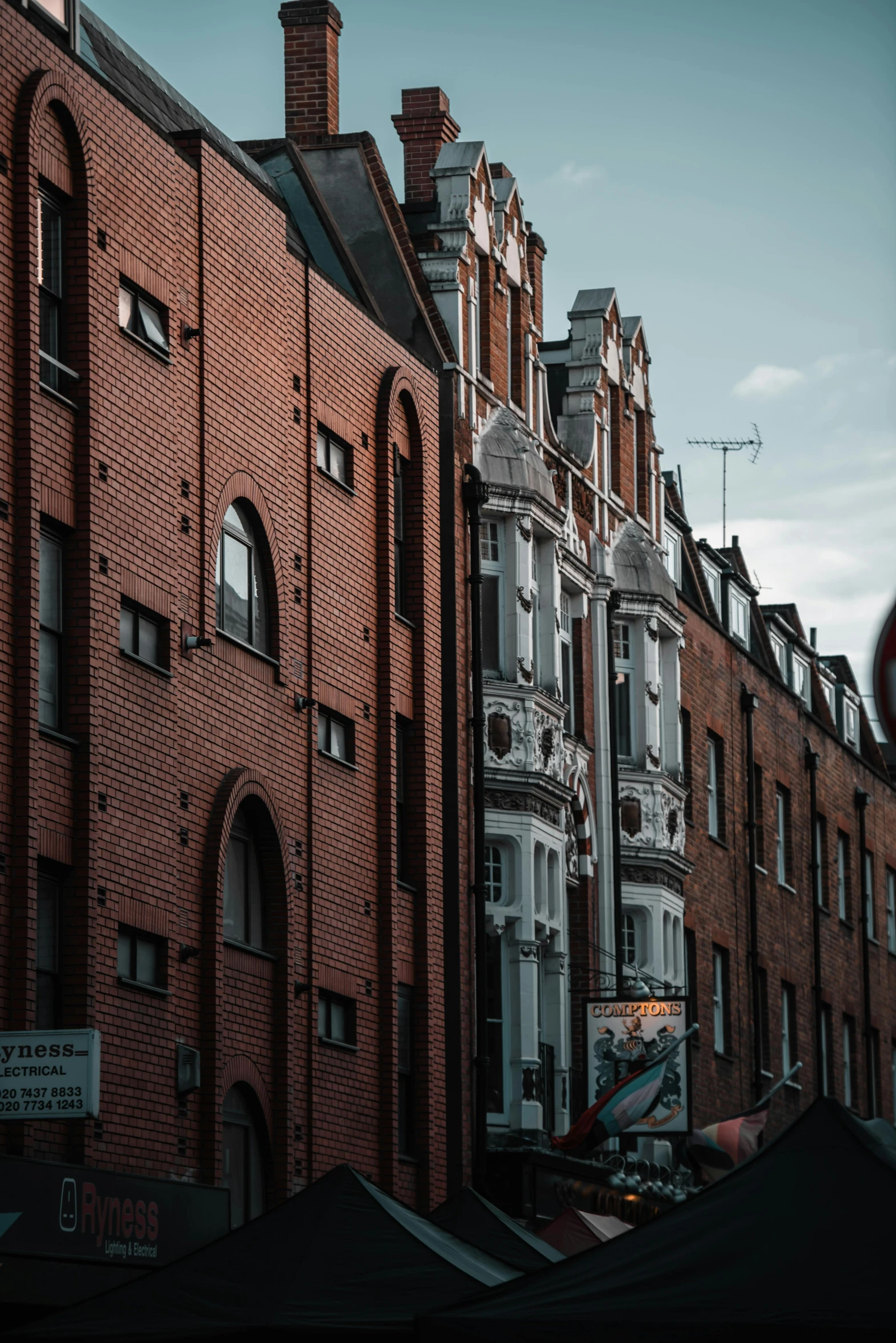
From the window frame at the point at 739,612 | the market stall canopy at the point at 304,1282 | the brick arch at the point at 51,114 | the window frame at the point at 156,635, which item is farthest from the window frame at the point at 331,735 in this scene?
the window frame at the point at 739,612

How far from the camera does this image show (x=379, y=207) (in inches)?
1196

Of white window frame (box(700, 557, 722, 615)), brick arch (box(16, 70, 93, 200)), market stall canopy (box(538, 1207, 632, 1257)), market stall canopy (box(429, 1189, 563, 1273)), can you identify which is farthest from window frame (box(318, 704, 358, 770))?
white window frame (box(700, 557, 722, 615))

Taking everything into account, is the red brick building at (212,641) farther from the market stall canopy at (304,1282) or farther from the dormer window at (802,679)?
the dormer window at (802,679)

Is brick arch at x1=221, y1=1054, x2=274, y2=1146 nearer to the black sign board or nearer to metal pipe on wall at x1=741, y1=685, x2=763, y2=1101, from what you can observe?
the black sign board

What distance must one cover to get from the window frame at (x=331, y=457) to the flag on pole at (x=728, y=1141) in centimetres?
981

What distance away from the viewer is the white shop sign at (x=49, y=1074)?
1631cm

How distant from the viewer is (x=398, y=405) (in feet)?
93.5

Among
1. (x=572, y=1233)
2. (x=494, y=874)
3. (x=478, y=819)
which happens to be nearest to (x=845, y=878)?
(x=494, y=874)

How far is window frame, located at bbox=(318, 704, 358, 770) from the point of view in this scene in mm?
25594

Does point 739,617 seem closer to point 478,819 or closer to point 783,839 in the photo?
point 783,839

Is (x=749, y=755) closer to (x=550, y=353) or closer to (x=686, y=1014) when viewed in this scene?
(x=550, y=353)

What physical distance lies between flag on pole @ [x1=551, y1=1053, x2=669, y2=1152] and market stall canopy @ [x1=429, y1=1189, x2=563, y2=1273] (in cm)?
878

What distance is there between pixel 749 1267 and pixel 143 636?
1331 centimetres

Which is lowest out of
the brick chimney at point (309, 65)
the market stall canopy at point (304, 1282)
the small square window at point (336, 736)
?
the market stall canopy at point (304, 1282)
